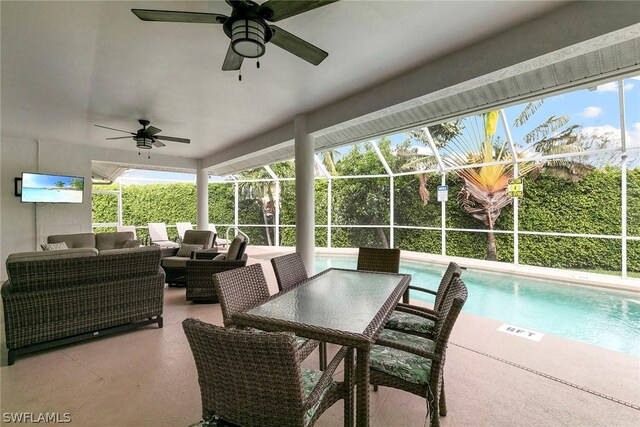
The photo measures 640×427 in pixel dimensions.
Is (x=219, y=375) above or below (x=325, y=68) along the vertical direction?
below

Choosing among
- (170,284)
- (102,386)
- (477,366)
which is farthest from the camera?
(170,284)

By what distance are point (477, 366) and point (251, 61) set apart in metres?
3.54

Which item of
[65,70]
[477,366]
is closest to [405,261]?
[477,366]

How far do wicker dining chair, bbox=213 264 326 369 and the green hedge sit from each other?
20.9 feet

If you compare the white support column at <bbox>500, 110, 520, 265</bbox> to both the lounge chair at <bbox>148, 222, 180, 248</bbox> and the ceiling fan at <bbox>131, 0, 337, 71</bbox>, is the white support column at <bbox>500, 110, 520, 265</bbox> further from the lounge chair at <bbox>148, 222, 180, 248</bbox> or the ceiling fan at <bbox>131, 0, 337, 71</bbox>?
the lounge chair at <bbox>148, 222, 180, 248</bbox>

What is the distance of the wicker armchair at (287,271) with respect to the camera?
241 centimetres

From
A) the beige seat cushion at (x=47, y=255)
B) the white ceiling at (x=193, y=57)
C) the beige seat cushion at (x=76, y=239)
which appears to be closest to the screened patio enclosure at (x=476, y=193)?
the white ceiling at (x=193, y=57)

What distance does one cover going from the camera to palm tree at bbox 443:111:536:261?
6.74m

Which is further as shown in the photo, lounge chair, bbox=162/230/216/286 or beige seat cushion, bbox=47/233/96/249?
beige seat cushion, bbox=47/233/96/249

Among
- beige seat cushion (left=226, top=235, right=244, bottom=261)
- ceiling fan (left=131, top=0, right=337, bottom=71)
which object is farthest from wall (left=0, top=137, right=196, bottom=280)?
ceiling fan (left=131, top=0, right=337, bottom=71)

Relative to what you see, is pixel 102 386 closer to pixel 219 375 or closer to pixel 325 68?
pixel 219 375

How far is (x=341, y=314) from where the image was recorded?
1642mm

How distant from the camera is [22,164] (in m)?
6.11

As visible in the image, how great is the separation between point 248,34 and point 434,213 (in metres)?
6.92
